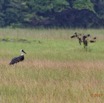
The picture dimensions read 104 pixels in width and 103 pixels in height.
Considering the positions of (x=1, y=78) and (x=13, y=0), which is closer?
(x=1, y=78)

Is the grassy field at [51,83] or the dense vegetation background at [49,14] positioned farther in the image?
the dense vegetation background at [49,14]

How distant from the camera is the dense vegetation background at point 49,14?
1770 inches

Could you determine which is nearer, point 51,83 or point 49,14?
point 51,83

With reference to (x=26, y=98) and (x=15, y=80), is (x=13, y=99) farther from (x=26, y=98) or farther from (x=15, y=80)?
(x=15, y=80)

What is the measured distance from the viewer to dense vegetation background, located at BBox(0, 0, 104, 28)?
4497 centimetres

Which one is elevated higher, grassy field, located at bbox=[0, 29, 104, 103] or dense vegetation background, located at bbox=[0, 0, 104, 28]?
grassy field, located at bbox=[0, 29, 104, 103]

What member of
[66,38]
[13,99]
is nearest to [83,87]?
[13,99]

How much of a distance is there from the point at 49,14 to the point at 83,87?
1497 inches

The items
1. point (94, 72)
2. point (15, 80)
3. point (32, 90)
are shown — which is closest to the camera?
point (32, 90)

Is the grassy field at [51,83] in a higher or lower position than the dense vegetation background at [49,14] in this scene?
higher

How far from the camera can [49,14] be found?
47500mm

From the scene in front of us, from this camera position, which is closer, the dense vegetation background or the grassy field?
the grassy field

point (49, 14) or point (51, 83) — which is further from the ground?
point (51, 83)

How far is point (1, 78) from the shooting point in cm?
1121
